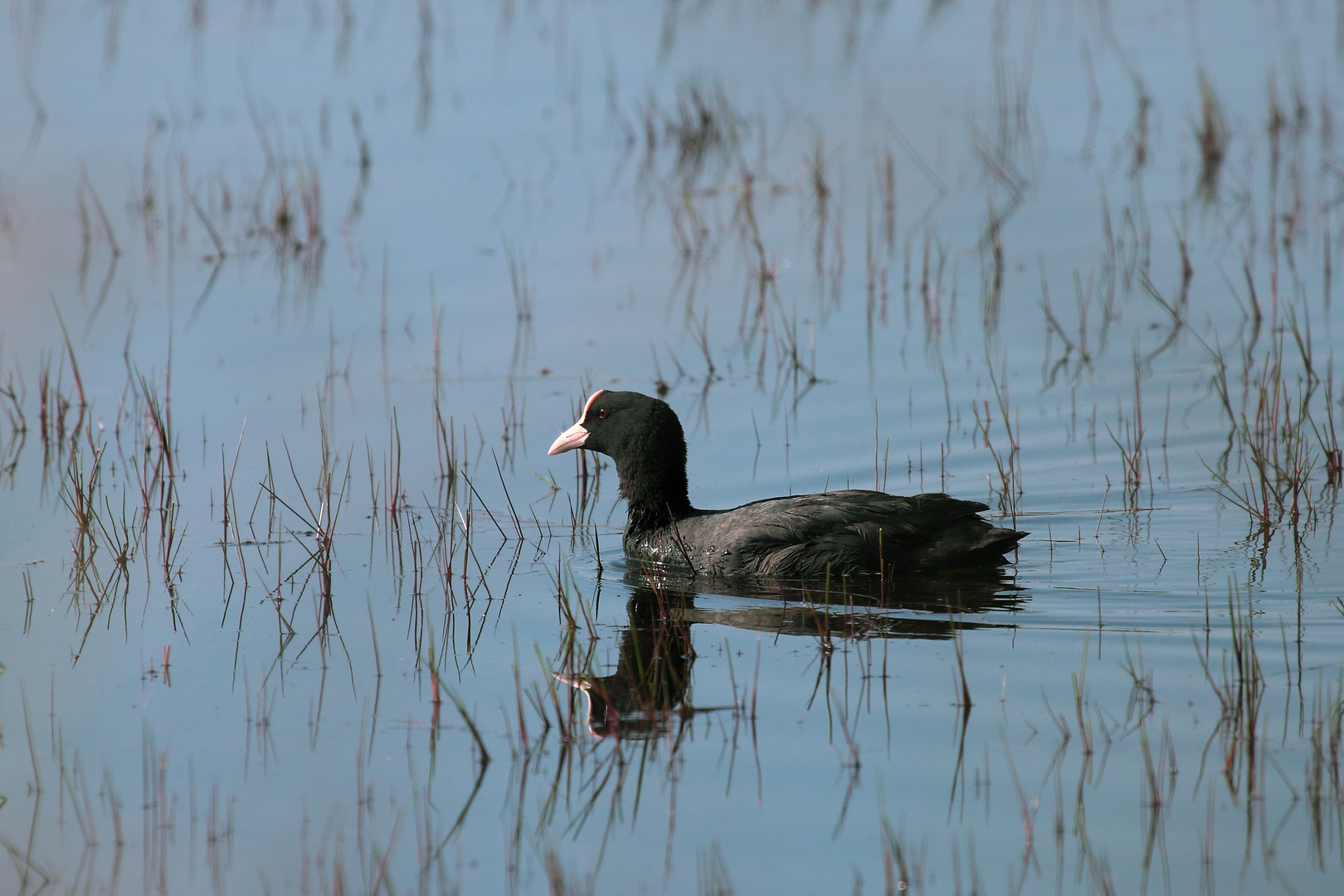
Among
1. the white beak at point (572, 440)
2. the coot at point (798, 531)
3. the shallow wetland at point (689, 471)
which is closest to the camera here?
the shallow wetland at point (689, 471)

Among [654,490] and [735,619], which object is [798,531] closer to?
[735,619]

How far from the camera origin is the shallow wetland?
166 inches

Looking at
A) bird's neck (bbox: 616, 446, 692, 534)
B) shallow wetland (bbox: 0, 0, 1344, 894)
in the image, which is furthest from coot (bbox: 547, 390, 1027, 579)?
shallow wetland (bbox: 0, 0, 1344, 894)

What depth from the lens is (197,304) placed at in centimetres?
1047

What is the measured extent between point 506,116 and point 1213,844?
540 inches

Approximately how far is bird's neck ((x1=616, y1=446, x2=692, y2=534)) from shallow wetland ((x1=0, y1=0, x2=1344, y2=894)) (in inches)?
13.1

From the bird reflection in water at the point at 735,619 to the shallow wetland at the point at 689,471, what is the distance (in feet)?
0.10

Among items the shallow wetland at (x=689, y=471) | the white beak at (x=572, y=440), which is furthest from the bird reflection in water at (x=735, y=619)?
the white beak at (x=572, y=440)

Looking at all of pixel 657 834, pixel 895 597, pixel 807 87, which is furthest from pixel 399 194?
pixel 657 834

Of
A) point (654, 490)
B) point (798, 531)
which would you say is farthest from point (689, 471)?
point (798, 531)

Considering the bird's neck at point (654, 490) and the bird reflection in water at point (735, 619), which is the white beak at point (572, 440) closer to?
the bird's neck at point (654, 490)

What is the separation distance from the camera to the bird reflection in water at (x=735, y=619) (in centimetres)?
500

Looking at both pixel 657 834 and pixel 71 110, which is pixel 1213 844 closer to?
pixel 657 834

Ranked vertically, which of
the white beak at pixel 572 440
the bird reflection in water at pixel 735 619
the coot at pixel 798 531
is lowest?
the bird reflection in water at pixel 735 619
